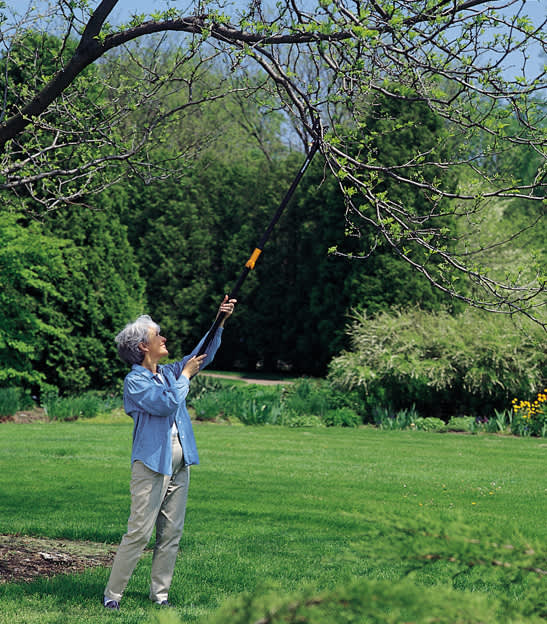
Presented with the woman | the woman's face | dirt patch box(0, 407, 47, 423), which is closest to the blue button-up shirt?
the woman

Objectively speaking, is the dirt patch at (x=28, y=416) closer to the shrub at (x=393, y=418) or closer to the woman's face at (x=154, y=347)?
the shrub at (x=393, y=418)

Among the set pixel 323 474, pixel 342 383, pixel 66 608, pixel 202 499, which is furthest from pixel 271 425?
pixel 66 608

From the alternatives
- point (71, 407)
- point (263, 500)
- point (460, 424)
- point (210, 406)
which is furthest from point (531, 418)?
A: point (71, 407)

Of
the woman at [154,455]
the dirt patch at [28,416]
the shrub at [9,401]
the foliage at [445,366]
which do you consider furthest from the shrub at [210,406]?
the woman at [154,455]

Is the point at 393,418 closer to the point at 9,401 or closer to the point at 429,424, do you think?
the point at 429,424

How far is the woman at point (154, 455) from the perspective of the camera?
4.33 metres

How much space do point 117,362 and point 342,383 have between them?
14.5 ft

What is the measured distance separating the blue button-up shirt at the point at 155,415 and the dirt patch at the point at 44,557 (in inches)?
53.0

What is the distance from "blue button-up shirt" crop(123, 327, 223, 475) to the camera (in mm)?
4312

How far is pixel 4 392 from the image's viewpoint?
13133mm

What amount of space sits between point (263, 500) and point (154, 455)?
361 centimetres

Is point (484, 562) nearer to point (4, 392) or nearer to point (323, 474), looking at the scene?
point (323, 474)

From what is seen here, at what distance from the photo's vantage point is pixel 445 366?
13734 millimetres

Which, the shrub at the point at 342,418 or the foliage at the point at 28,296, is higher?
the foliage at the point at 28,296
